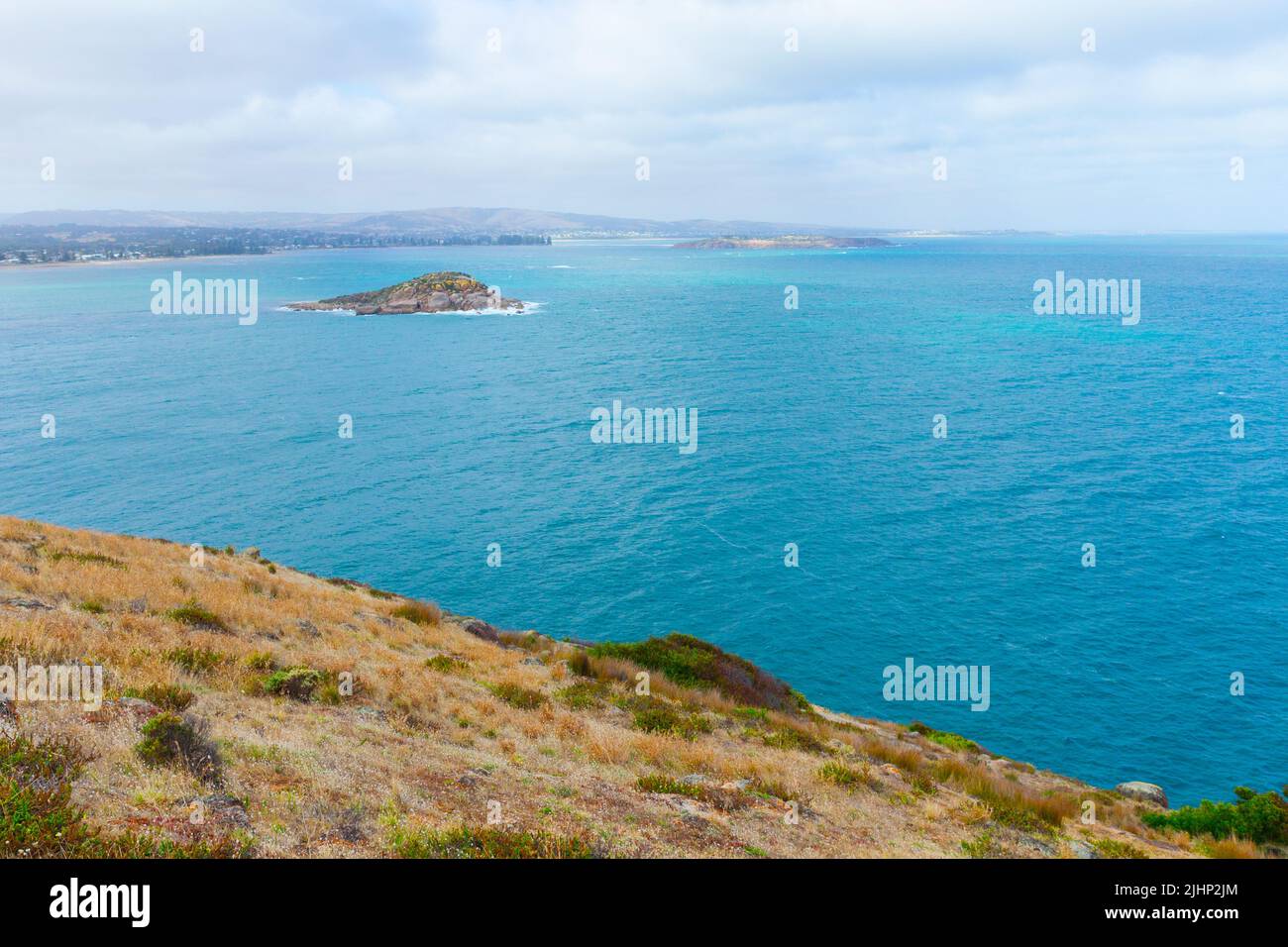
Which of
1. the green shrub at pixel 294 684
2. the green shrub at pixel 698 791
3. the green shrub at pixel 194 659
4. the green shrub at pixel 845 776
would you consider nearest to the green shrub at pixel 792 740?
the green shrub at pixel 845 776

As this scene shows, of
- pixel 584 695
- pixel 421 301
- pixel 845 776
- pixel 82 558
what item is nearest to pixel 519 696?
pixel 584 695

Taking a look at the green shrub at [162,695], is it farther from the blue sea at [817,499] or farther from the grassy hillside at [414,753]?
the blue sea at [817,499]

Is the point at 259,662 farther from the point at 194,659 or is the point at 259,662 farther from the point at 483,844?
the point at 483,844

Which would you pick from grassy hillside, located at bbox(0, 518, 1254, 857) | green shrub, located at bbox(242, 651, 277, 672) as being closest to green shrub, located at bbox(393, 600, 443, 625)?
grassy hillside, located at bbox(0, 518, 1254, 857)

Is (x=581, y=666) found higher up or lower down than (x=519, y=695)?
lower down

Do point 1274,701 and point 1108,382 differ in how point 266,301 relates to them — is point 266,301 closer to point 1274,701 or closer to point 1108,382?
point 1108,382

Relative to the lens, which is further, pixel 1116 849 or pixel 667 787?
pixel 1116 849

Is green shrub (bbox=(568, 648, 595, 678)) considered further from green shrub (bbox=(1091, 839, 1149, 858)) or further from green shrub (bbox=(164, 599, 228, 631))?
green shrub (bbox=(1091, 839, 1149, 858))
